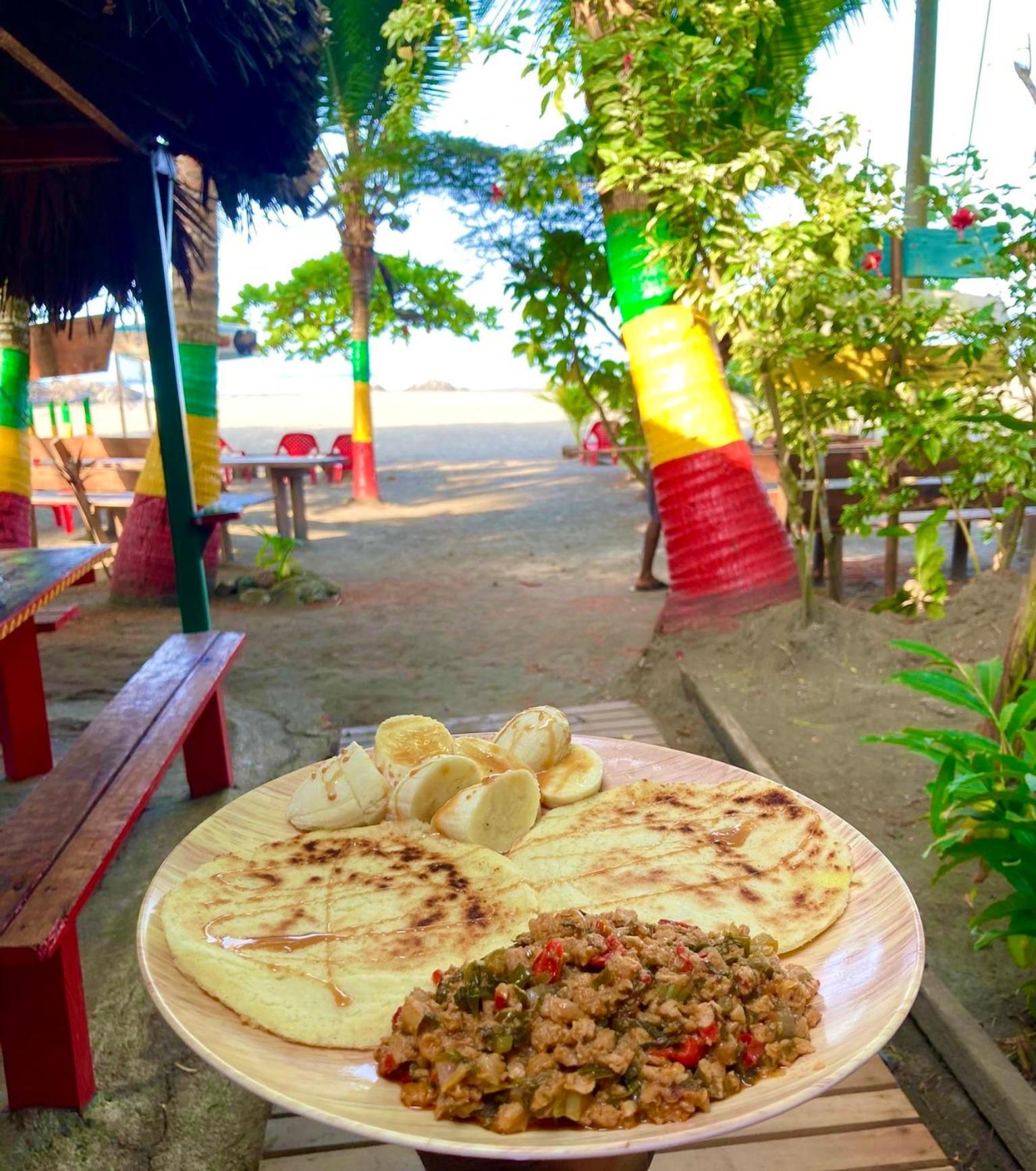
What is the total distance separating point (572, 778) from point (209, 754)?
8.29ft

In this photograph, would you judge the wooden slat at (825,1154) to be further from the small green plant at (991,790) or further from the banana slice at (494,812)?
the banana slice at (494,812)

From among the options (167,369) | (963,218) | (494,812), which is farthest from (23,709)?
(963,218)

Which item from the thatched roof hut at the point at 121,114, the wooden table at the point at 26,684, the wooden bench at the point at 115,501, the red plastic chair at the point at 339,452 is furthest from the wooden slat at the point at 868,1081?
the red plastic chair at the point at 339,452

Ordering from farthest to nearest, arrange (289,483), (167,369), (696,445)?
(289,483) → (696,445) → (167,369)

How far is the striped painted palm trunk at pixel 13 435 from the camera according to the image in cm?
772

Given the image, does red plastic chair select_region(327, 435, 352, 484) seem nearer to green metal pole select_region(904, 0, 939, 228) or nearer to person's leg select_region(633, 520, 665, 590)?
person's leg select_region(633, 520, 665, 590)

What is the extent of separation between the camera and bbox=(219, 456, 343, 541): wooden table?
36.4 ft

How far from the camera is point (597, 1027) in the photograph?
118 centimetres

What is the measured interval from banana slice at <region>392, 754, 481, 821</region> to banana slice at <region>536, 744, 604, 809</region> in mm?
168

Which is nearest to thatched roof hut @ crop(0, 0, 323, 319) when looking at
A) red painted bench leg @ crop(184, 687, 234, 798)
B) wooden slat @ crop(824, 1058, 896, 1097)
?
red painted bench leg @ crop(184, 687, 234, 798)

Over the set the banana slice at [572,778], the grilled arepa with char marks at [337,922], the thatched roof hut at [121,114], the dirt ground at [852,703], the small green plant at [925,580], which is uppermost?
the thatched roof hut at [121,114]

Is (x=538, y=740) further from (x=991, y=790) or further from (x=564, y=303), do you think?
(x=564, y=303)

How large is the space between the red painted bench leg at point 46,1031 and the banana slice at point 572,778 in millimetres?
1105

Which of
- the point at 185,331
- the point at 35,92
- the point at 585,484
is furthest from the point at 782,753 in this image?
the point at 585,484
